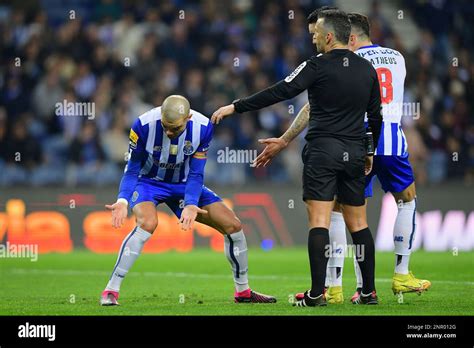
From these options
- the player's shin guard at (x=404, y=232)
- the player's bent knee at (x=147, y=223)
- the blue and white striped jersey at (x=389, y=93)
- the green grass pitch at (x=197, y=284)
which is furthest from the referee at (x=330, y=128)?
the player's bent knee at (x=147, y=223)

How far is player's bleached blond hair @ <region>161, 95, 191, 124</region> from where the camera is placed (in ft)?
28.9

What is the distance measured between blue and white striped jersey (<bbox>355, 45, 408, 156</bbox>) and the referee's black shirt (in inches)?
33.1

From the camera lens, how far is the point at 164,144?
30.5 feet

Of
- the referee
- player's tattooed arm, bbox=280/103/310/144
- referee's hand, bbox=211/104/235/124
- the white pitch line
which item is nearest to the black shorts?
the referee

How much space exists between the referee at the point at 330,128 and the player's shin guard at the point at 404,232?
3.04 ft

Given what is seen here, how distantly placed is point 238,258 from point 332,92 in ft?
6.18

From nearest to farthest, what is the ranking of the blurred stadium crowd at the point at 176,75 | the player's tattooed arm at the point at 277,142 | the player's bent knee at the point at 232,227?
the player's tattooed arm at the point at 277,142 → the player's bent knee at the point at 232,227 → the blurred stadium crowd at the point at 176,75

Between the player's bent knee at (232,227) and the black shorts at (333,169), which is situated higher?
the black shorts at (333,169)

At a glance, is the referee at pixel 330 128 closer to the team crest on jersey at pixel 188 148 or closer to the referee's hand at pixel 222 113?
the referee's hand at pixel 222 113

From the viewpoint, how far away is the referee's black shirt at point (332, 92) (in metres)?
8.48

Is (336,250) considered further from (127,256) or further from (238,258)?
(127,256)

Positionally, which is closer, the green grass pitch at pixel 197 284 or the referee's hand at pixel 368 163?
the green grass pitch at pixel 197 284

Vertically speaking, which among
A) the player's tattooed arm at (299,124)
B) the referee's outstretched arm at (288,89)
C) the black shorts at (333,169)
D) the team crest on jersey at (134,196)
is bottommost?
the team crest on jersey at (134,196)
